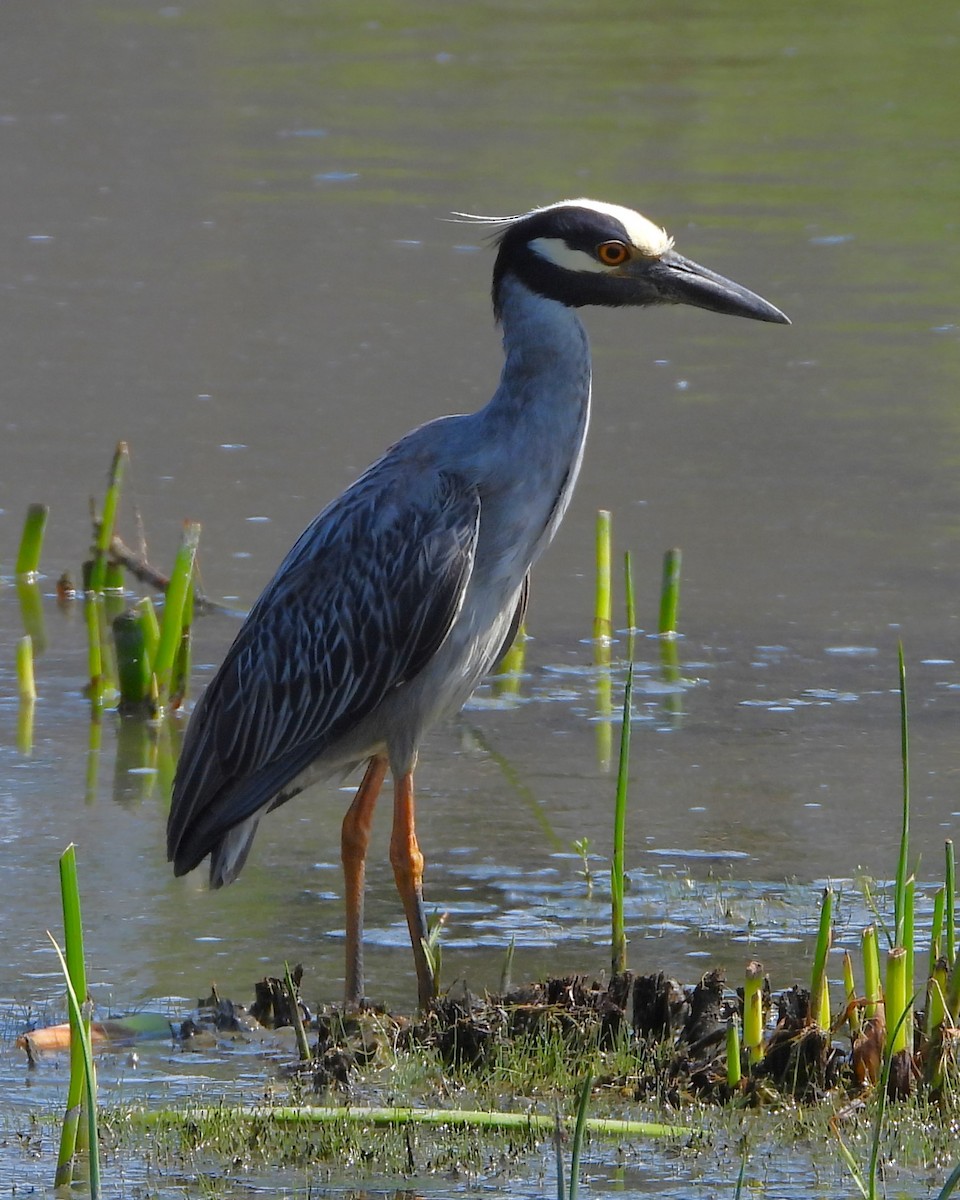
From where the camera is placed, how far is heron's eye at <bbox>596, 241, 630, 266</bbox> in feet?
16.6

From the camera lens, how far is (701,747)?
6.26m

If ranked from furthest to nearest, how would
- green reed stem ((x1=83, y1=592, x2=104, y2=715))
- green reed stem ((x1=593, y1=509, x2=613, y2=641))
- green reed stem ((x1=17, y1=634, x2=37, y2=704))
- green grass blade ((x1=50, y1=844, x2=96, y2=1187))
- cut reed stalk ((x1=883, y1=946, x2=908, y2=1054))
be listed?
green reed stem ((x1=593, y1=509, x2=613, y2=641)) → green reed stem ((x1=83, y1=592, x2=104, y2=715)) → green reed stem ((x1=17, y1=634, x2=37, y2=704)) → cut reed stalk ((x1=883, y1=946, x2=908, y2=1054)) → green grass blade ((x1=50, y1=844, x2=96, y2=1187))

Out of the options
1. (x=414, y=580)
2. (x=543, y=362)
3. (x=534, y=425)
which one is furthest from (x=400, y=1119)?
(x=543, y=362)

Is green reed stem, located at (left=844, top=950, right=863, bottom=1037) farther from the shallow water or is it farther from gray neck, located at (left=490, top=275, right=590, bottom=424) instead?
gray neck, located at (left=490, top=275, right=590, bottom=424)

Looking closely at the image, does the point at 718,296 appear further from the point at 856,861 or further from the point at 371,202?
the point at 371,202

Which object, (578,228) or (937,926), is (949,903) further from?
(578,228)

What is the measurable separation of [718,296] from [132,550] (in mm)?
3501

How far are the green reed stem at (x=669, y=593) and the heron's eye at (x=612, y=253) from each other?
77.8 inches

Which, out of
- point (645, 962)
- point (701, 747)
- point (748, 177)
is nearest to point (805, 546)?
point (701, 747)

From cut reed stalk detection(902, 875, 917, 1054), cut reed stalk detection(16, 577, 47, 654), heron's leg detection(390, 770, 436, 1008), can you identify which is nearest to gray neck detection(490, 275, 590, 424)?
heron's leg detection(390, 770, 436, 1008)

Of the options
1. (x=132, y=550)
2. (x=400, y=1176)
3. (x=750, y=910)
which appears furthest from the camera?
(x=132, y=550)

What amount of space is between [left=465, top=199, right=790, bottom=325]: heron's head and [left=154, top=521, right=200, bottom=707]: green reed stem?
144cm

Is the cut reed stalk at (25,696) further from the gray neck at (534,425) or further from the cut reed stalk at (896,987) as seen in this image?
the cut reed stalk at (896,987)

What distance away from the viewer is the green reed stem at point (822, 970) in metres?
3.88
